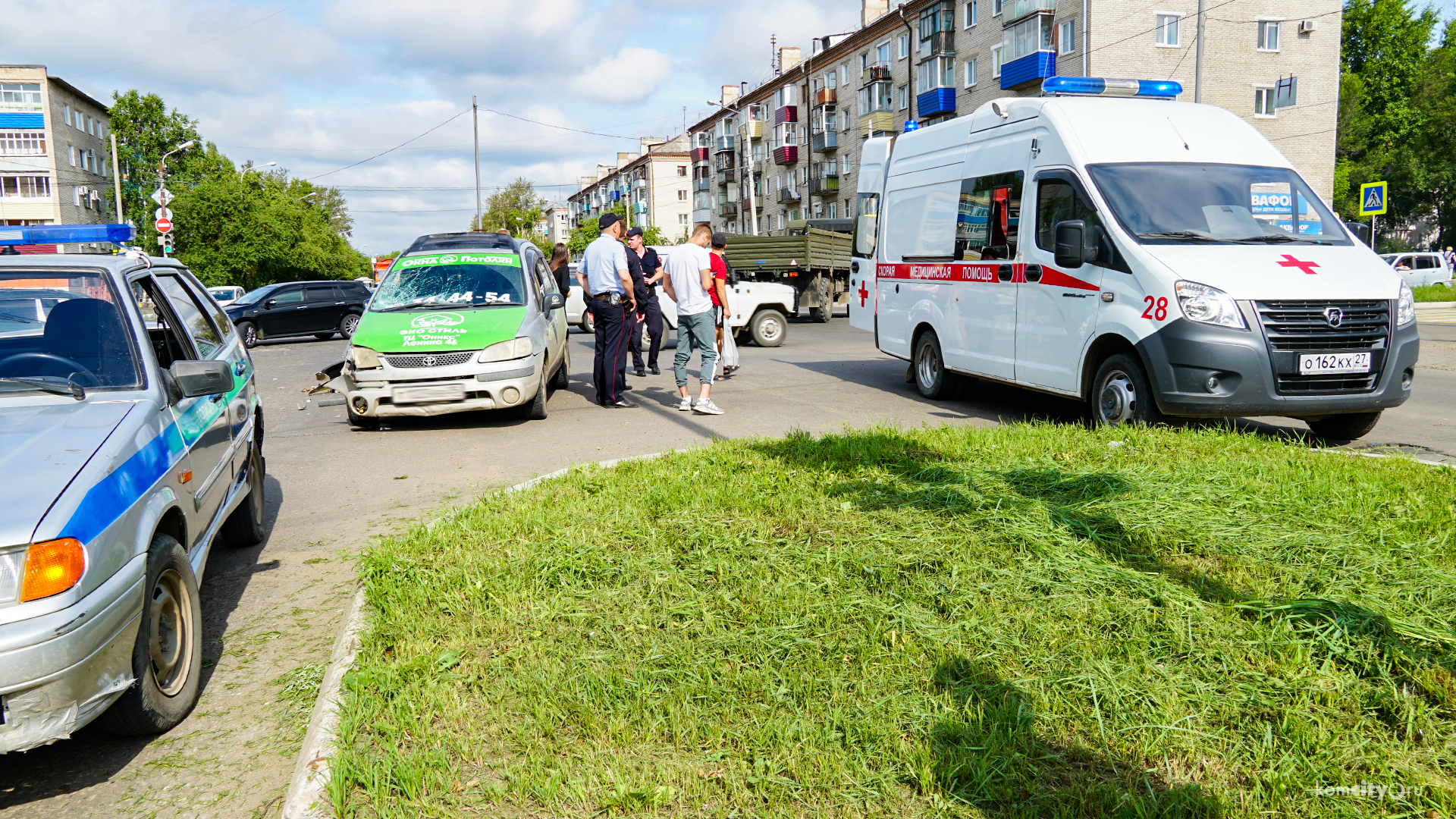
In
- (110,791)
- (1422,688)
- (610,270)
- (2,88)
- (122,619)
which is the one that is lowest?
(110,791)

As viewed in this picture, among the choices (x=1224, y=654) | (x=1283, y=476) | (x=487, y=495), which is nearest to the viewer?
(x=1224, y=654)

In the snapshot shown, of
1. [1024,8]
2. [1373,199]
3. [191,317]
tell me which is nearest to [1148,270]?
[191,317]

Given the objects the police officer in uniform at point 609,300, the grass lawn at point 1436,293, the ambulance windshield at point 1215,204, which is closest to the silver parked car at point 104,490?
the police officer in uniform at point 609,300

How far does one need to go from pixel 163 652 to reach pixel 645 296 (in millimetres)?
9336

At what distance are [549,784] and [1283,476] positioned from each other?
4.48 meters

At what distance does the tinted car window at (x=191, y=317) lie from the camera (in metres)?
4.90

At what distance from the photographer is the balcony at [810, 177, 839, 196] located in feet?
192

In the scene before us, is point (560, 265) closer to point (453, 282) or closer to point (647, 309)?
point (647, 309)

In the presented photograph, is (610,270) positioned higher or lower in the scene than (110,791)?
higher

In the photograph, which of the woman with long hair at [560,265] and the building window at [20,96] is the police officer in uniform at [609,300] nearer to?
the woman with long hair at [560,265]

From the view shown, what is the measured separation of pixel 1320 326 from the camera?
6.86 m

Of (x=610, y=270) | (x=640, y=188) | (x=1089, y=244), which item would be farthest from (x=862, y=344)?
(x=640, y=188)

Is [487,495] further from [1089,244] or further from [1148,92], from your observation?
[1148,92]

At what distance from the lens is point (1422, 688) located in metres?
2.98
